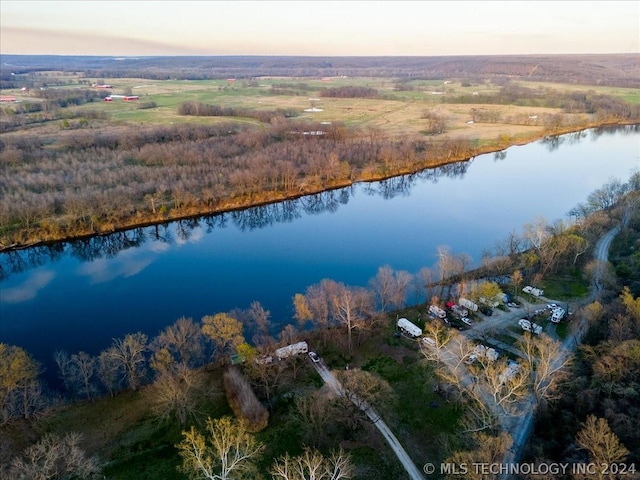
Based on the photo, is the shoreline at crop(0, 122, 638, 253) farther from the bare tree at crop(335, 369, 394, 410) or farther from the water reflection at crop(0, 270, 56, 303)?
the bare tree at crop(335, 369, 394, 410)

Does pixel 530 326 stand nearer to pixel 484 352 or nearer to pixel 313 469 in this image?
pixel 484 352

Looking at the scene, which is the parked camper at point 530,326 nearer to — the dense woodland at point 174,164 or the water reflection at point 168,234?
the water reflection at point 168,234

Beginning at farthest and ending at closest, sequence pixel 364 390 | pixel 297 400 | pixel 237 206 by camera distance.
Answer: pixel 237 206 < pixel 297 400 < pixel 364 390

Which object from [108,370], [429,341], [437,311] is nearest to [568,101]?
[437,311]

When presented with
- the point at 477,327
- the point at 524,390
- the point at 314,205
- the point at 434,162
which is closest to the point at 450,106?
the point at 434,162

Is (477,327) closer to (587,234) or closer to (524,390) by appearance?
(524,390)

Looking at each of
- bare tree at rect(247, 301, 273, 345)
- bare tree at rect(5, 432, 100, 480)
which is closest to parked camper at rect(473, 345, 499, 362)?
bare tree at rect(247, 301, 273, 345)
